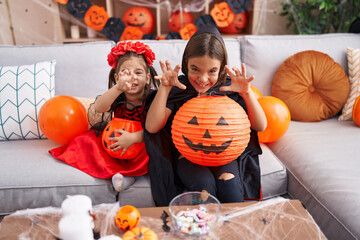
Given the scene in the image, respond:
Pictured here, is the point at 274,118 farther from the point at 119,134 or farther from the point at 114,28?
the point at 114,28

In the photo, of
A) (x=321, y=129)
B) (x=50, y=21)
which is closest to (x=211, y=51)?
(x=321, y=129)

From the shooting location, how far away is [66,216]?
726mm

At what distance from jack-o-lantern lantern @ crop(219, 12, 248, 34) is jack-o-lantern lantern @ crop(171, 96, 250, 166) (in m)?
2.09

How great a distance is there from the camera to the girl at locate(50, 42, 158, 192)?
51.7 inches

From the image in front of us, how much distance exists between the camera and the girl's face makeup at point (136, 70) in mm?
1360

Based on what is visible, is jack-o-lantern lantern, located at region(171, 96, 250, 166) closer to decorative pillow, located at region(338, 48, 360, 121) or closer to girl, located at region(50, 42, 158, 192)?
girl, located at region(50, 42, 158, 192)

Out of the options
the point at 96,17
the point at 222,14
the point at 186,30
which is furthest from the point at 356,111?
the point at 96,17

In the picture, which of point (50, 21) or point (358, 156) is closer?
Result: point (358, 156)

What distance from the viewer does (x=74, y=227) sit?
0.69m

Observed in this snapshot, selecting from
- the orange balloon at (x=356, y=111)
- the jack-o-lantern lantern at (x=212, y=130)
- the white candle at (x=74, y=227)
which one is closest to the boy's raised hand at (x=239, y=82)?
the jack-o-lantern lantern at (x=212, y=130)

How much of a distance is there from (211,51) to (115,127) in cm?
59

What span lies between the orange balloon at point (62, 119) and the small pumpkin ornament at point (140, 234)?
0.81 m

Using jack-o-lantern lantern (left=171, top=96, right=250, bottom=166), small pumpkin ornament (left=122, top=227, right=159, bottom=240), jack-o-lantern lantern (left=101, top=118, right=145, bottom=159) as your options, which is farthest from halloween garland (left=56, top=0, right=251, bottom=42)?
small pumpkin ornament (left=122, top=227, right=159, bottom=240)

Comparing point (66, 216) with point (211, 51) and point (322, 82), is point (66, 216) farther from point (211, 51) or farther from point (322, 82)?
point (322, 82)
